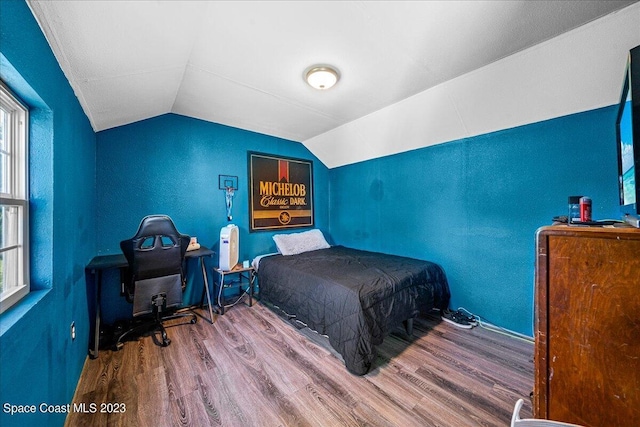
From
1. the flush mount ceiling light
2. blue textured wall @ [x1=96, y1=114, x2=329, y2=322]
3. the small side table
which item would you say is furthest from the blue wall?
the flush mount ceiling light

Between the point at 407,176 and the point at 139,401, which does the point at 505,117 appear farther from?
the point at 139,401

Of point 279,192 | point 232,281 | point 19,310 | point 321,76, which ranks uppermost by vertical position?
point 321,76

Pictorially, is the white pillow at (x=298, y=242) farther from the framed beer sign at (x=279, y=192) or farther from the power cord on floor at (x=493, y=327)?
the power cord on floor at (x=493, y=327)

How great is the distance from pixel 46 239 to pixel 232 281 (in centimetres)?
223

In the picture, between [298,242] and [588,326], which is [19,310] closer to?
[588,326]

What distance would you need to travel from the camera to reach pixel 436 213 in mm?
2975

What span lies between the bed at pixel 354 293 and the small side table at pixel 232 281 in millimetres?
156

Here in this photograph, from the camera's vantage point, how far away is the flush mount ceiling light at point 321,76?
1.96 metres

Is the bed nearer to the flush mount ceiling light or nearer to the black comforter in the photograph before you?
the black comforter

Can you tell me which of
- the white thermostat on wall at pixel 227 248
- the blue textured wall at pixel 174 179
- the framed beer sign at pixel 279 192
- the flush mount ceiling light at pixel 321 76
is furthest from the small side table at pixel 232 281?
the flush mount ceiling light at pixel 321 76

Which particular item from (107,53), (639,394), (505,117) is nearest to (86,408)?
(107,53)

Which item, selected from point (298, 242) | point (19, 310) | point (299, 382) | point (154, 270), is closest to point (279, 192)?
point (298, 242)

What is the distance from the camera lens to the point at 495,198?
2480 millimetres

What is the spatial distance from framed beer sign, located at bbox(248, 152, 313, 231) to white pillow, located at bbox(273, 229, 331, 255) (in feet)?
1.17
